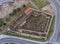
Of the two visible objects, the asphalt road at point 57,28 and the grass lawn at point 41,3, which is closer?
the asphalt road at point 57,28

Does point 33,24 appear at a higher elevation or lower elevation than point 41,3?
lower

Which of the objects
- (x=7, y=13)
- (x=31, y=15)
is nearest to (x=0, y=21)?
(x=7, y=13)

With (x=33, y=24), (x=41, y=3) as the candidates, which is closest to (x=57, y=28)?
(x=33, y=24)

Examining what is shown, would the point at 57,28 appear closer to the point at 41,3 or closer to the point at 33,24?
the point at 33,24

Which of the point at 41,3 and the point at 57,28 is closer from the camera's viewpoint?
the point at 57,28

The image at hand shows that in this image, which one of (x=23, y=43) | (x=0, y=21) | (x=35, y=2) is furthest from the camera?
(x=35, y=2)

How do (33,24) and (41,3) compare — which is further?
(41,3)

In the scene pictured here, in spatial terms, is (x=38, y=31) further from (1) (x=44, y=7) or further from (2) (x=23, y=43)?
(1) (x=44, y=7)

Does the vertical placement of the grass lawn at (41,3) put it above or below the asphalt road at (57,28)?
above

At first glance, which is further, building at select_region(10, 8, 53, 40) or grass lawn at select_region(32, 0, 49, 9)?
grass lawn at select_region(32, 0, 49, 9)

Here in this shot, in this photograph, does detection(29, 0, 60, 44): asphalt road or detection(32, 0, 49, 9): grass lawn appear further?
detection(32, 0, 49, 9): grass lawn

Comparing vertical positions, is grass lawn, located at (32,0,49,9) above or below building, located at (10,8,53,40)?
above
